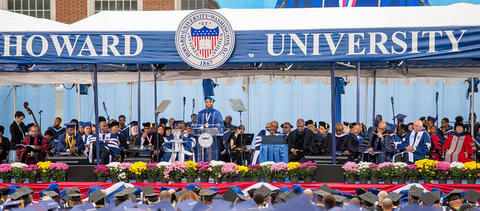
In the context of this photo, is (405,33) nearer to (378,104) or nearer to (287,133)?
(287,133)

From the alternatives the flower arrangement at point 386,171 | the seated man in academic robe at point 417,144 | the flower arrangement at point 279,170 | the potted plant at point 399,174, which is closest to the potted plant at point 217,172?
the flower arrangement at point 279,170

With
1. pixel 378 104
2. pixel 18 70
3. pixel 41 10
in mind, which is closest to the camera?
pixel 18 70

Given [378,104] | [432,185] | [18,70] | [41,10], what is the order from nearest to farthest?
[432,185]
[18,70]
[378,104]
[41,10]

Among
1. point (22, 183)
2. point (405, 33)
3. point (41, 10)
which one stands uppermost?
point (41, 10)

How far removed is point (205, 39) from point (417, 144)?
5002mm

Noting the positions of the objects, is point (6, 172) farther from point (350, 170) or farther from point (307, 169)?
point (350, 170)

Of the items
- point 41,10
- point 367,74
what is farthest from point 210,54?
point 41,10

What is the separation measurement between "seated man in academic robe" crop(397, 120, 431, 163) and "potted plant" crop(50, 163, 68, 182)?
21.9ft

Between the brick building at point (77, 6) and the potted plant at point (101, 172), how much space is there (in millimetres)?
15941

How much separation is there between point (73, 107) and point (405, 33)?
42.7 feet

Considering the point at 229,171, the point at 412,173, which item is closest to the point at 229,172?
the point at 229,171

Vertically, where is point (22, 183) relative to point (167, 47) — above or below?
below

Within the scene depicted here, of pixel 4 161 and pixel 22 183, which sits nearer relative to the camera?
pixel 22 183

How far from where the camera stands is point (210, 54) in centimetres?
1130
